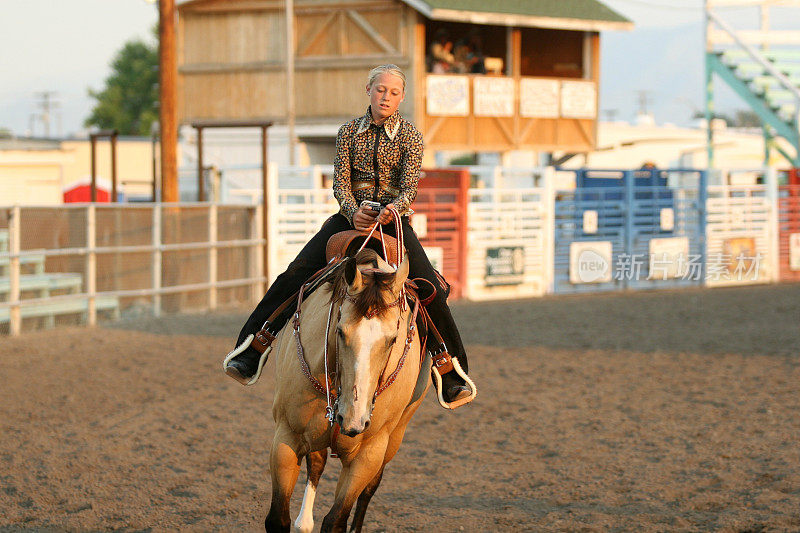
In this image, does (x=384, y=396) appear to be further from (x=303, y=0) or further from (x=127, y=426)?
(x=303, y=0)

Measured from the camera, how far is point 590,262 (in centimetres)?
2188

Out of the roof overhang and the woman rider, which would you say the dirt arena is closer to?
the woman rider

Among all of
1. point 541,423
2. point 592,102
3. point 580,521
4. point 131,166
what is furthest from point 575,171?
point 131,166

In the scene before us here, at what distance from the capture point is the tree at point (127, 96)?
265 feet

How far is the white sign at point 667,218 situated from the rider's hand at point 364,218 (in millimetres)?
18132

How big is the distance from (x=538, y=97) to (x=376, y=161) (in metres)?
24.2

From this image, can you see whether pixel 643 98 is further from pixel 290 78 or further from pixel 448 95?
pixel 290 78

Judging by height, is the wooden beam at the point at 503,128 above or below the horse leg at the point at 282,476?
above

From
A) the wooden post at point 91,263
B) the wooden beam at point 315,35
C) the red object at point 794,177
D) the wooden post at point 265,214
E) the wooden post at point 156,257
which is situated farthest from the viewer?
the wooden beam at point 315,35

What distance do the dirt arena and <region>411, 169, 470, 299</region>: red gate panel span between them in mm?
5096

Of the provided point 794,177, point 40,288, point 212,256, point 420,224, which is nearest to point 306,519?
point 40,288

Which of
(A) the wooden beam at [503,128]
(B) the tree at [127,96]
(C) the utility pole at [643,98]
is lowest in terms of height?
(A) the wooden beam at [503,128]

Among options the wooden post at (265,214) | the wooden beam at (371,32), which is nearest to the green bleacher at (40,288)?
the wooden post at (265,214)

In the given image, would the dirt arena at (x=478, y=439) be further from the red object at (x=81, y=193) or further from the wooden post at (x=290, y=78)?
the red object at (x=81, y=193)
